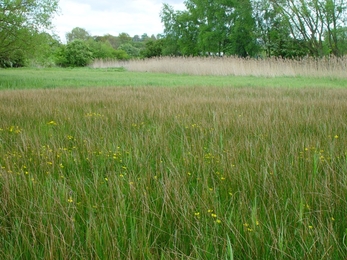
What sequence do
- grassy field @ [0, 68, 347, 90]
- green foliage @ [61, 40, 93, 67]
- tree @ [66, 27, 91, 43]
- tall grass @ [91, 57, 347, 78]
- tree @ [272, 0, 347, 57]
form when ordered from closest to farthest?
grassy field @ [0, 68, 347, 90] < tall grass @ [91, 57, 347, 78] < tree @ [272, 0, 347, 57] < green foliage @ [61, 40, 93, 67] < tree @ [66, 27, 91, 43]

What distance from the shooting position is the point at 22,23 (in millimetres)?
11766

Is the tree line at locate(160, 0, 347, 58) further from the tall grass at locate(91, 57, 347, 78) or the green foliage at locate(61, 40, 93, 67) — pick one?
the tall grass at locate(91, 57, 347, 78)

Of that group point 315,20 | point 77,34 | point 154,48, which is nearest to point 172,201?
point 315,20

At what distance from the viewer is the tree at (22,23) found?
11445mm

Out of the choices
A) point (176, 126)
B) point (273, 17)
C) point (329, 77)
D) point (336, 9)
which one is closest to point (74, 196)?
point (176, 126)

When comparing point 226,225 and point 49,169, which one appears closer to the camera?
point 226,225

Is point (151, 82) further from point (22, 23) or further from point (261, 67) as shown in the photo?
point (261, 67)

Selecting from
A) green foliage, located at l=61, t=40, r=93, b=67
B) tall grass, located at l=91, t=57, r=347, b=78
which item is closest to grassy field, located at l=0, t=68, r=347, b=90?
tall grass, located at l=91, t=57, r=347, b=78

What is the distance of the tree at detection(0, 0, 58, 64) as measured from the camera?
11.4 metres

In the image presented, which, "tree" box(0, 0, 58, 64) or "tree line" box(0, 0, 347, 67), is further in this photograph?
"tree line" box(0, 0, 347, 67)

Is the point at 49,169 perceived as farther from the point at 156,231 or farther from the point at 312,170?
the point at 312,170

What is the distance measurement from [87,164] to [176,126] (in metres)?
1.28

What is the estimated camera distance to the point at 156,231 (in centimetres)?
125

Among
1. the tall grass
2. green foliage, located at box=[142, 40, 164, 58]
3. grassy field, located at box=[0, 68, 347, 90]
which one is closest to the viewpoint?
grassy field, located at box=[0, 68, 347, 90]
